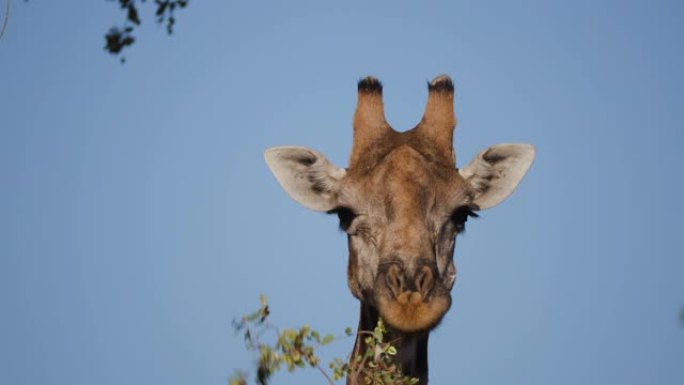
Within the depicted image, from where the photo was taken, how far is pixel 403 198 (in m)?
11.0

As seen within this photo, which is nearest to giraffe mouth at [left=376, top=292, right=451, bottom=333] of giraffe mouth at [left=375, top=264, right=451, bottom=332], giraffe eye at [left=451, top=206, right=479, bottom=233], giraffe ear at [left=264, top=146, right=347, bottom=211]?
giraffe mouth at [left=375, top=264, right=451, bottom=332]

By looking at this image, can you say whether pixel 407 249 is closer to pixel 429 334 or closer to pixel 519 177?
pixel 429 334

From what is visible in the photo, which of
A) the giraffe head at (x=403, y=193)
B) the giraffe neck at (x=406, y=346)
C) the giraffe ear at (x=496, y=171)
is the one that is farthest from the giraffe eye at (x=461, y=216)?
the giraffe neck at (x=406, y=346)

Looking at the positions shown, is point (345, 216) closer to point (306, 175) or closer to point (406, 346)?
point (306, 175)

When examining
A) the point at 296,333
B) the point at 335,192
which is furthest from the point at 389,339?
the point at 296,333

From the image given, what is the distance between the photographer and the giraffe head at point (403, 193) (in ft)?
32.9

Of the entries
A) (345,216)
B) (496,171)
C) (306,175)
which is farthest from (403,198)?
(496,171)

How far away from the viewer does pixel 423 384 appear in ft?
37.2

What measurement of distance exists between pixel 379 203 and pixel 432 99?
2.29 m

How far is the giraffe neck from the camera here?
34.9ft

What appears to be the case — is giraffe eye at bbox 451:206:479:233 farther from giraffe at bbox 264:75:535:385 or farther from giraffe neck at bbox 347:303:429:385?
giraffe neck at bbox 347:303:429:385

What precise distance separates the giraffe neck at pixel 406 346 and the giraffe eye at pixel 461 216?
4.59 feet

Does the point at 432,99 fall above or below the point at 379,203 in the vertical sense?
above

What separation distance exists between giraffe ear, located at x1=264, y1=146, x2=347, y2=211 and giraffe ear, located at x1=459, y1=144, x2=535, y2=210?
64.5 inches
